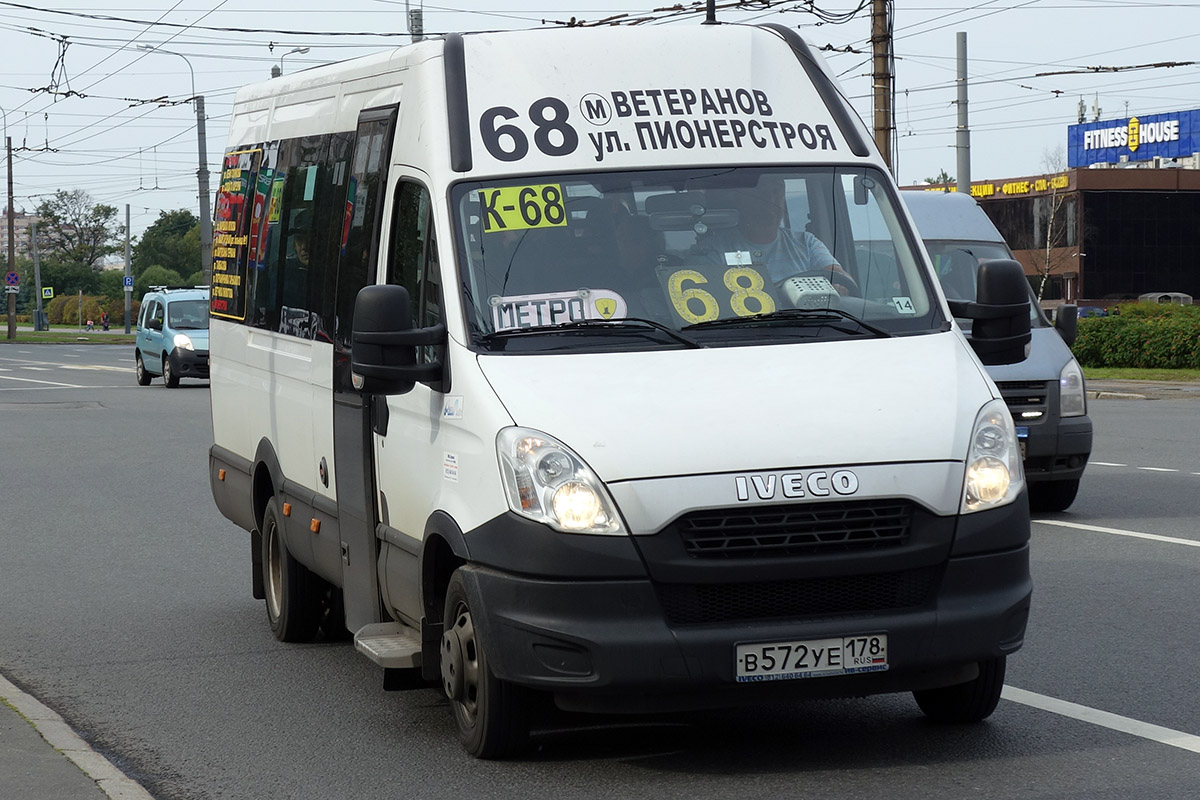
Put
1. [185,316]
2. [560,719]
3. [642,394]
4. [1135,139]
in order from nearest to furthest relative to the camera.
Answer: [642,394] < [560,719] < [185,316] < [1135,139]

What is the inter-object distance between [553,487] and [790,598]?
800 mm

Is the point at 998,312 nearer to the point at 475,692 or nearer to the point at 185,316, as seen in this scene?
the point at 475,692

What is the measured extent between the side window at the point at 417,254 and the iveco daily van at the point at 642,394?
0.06ft

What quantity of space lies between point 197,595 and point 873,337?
5031 millimetres

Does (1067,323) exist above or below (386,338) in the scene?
below

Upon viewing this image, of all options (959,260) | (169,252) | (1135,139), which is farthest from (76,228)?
(959,260)

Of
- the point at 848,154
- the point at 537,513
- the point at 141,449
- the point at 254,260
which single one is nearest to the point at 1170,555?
the point at 848,154

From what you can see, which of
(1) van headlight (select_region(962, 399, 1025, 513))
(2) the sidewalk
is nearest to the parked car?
(2) the sidewalk

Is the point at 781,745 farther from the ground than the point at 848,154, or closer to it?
closer to it

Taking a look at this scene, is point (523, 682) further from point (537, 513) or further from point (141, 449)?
point (141, 449)

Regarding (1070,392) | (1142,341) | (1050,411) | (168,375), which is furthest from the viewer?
(1142,341)

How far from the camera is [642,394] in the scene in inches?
219

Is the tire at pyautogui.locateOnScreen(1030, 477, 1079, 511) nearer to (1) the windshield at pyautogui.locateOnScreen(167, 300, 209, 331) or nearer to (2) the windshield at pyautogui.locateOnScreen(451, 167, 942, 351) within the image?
(2) the windshield at pyautogui.locateOnScreen(451, 167, 942, 351)

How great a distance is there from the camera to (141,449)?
1920 cm
